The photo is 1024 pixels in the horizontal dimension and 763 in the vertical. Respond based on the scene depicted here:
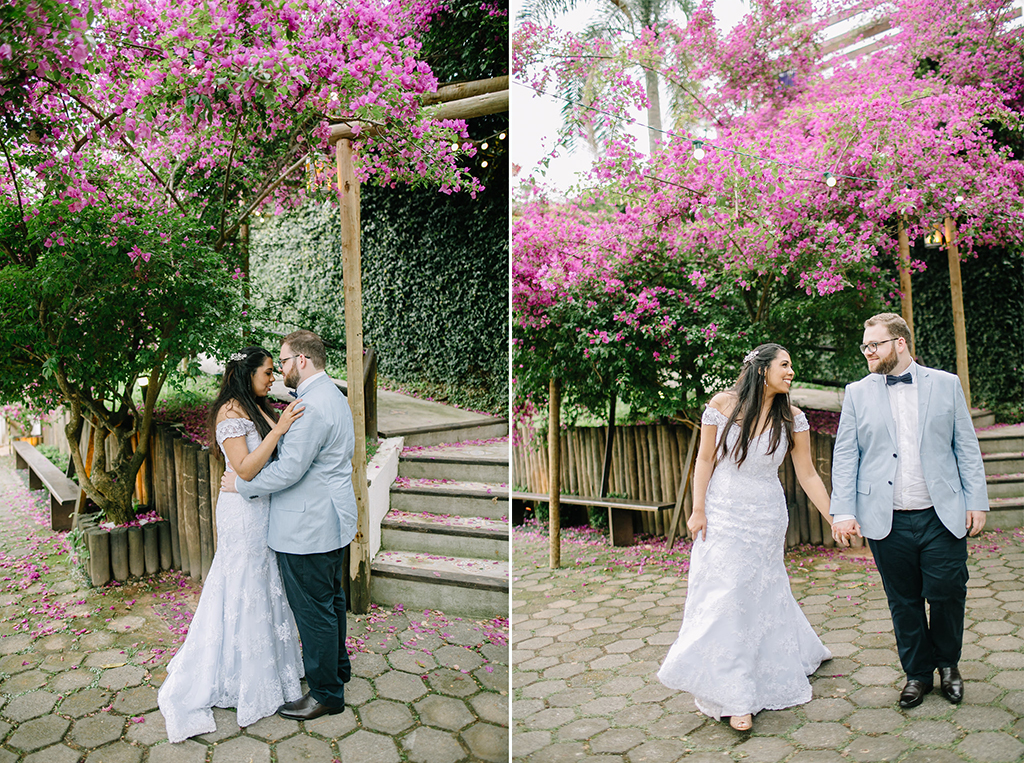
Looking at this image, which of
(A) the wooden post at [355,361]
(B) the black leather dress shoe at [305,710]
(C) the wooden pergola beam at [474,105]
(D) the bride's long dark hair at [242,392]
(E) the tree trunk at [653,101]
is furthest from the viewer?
(E) the tree trunk at [653,101]

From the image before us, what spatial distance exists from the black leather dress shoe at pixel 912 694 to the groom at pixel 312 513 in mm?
2302

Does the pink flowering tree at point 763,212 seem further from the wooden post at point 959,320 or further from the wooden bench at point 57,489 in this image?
the wooden bench at point 57,489

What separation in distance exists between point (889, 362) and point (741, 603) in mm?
1170

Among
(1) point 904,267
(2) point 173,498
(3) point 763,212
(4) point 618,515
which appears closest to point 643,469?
→ (4) point 618,515

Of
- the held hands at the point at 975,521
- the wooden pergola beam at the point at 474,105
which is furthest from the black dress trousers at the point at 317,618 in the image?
the wooden pergola beam at the point at 474,105

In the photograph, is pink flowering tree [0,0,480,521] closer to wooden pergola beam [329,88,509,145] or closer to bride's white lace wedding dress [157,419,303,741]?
wooden pergola beam [329,88,509,145]

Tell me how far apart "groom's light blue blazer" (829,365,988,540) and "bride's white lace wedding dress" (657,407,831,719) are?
0.26 meters

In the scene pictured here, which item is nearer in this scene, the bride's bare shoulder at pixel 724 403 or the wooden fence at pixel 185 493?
the bride's bare shoulder at pixel 724 403

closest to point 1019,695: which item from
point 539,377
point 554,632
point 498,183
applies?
point 554,632

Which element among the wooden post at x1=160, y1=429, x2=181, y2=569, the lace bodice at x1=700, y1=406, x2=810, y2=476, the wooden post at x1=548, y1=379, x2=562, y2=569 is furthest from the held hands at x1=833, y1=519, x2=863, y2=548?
the wooden post at x1=160, y1=429, x2=181, y2=569

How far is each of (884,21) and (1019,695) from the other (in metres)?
6.19

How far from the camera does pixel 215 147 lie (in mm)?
4328

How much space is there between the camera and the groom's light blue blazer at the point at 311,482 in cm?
271

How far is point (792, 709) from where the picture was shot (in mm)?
2779
